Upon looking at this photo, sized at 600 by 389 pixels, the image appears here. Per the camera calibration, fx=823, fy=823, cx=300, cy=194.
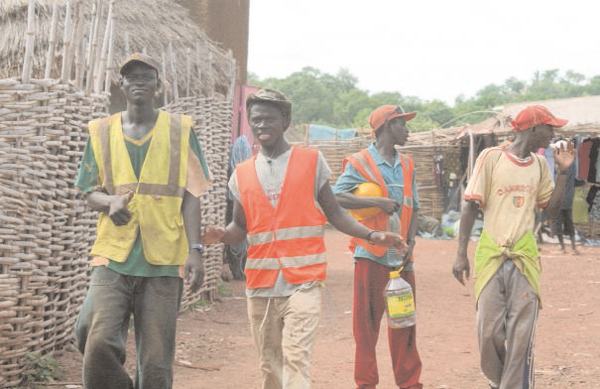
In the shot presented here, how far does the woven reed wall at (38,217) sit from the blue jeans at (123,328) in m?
1.51

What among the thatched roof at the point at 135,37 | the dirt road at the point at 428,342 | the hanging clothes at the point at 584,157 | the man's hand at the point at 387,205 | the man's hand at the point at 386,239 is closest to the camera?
the man's hand at the point at 386,239

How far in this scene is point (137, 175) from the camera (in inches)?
157

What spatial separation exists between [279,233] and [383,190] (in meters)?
1.50

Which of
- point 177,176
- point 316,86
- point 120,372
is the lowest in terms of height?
point 120,372

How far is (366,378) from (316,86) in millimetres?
50746

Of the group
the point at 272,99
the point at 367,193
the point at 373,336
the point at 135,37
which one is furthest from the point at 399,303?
the point at 135,37

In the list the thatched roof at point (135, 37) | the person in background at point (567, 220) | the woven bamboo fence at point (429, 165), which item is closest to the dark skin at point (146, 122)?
the thatched roof at point (135, 37)

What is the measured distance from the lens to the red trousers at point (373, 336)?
17.8ft

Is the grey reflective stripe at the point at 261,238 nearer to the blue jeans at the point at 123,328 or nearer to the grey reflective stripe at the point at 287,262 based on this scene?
the grey reflective stripe at the point at 287,262

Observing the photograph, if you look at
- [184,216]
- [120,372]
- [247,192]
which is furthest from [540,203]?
[120,372]

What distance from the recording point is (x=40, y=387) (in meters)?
5.47

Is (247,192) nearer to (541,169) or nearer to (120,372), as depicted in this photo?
(120,372)

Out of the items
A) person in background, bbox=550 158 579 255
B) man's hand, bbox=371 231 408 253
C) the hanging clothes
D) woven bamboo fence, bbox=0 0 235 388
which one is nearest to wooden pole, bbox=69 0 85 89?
woven bamboo fence, bbox=0 0 235 388

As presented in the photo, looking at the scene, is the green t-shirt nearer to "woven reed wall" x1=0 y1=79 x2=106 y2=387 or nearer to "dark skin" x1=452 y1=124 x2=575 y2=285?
"woven reed wall" x1=0 y1=79 x2=106 y2=387
